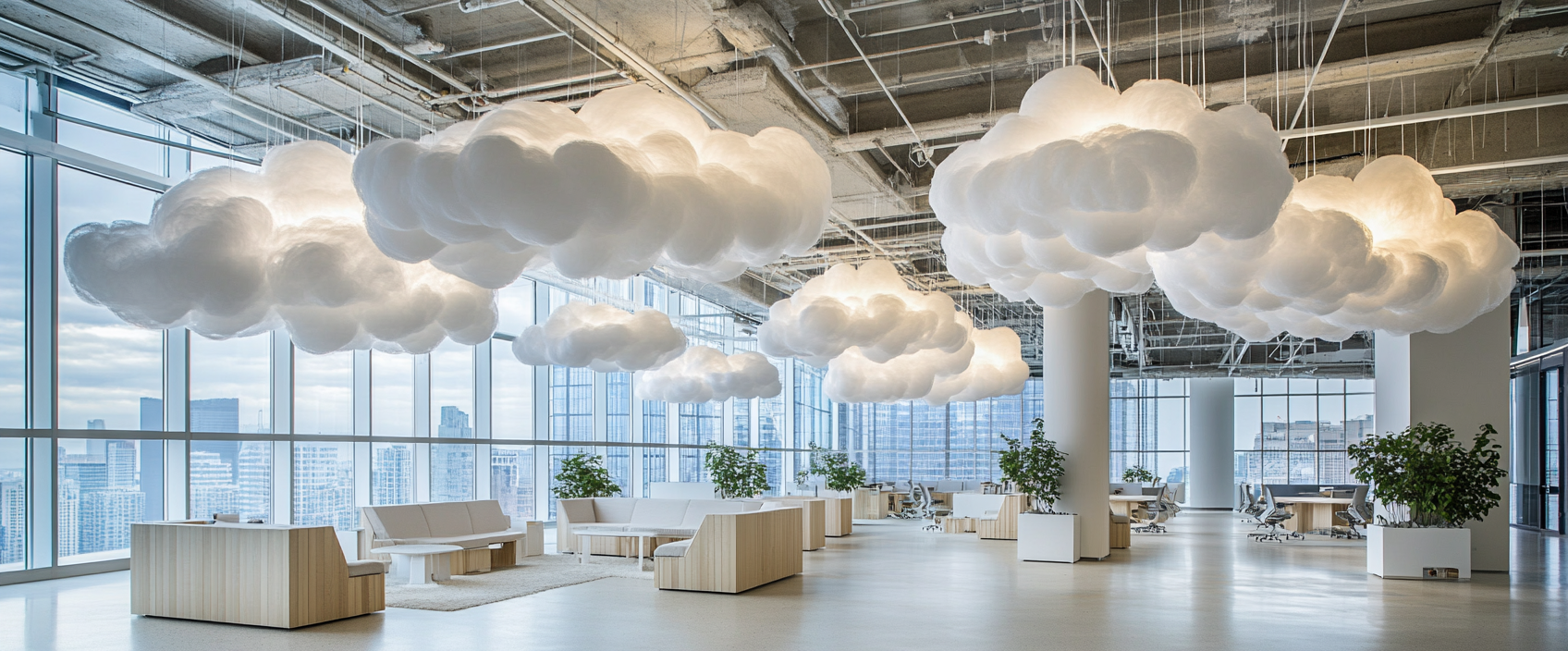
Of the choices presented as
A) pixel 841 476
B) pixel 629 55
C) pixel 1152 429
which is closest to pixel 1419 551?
pixel 629 55

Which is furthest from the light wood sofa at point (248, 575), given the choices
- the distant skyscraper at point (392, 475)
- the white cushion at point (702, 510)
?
the distant skyscraper at point (392, 475)

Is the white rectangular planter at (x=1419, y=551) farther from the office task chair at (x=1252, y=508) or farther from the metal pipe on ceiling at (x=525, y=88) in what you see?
the metal pipe on ceiling at (x=525, y=88)

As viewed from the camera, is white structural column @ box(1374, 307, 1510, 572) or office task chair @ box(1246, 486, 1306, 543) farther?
office task chair @ box(1246, 486, 1306, 543)

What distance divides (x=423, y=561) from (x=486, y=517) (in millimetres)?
3068

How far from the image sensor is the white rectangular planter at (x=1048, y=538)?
14.6m

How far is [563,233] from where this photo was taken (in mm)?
5000

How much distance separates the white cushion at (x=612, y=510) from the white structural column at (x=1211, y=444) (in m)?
22.6

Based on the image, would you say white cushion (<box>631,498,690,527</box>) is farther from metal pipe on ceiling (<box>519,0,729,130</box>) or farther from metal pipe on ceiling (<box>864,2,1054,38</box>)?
metal pipe on ceiling (<box>864,2,1054,38</box>)

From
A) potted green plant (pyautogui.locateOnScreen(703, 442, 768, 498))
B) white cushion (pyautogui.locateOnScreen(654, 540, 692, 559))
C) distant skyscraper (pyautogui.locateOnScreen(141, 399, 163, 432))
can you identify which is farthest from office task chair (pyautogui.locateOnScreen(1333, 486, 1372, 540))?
distant skyscraper (pyautogui.locateOnScreen(141, 399, 163, 432))

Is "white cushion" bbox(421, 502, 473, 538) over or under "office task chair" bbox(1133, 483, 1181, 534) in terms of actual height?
over

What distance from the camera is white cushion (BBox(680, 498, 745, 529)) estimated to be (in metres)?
15.2

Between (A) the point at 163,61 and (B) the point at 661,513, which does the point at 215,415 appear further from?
(B) the point at 661,513

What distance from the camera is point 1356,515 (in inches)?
771

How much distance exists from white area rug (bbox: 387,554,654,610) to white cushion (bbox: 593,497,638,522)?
134 centimetres
